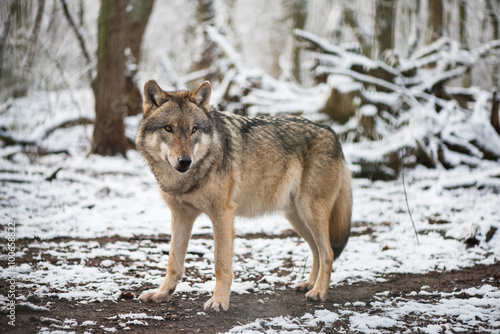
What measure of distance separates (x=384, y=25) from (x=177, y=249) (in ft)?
41.4

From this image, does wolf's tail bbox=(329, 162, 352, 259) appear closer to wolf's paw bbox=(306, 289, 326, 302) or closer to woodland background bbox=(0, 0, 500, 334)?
woodland background bbox=(0, 0, 500, 334)

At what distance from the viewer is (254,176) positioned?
12.1 ft

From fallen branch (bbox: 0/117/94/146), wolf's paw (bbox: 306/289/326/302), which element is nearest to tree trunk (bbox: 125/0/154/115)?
fallen branch (bbox: 0/117/94/146)

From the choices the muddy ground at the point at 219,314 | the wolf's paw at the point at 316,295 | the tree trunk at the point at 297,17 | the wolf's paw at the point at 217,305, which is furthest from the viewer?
the tree trunk at the point at 297,17

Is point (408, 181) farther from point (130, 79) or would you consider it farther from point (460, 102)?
point (130, 79)

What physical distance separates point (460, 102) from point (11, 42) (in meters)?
10.2

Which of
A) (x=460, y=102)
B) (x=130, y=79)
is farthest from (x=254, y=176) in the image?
(x=130, y=79)

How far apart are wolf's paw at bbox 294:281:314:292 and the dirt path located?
0.09 metres

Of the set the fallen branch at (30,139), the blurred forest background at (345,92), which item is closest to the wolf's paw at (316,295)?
the blurred forest background at (345,92)

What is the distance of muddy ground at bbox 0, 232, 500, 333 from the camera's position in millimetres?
2738

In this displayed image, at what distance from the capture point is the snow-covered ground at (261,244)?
3.24 m

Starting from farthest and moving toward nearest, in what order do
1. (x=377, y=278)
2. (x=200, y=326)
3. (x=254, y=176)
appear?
(x=377, y=278) → (x=254, y=176) → (x=200, y=326)

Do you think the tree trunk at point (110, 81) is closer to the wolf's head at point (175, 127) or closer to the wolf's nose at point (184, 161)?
the wolf's head at point (175, 127)

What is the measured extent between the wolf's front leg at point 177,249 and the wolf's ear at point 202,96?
0.92 metres
